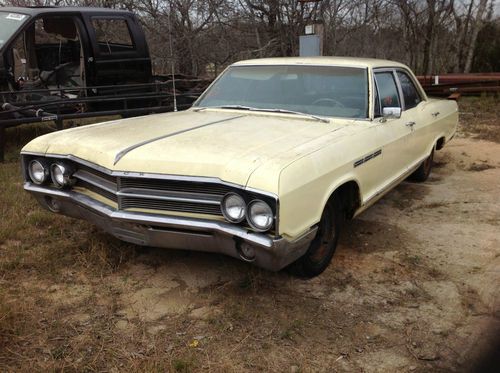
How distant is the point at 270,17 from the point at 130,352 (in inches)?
499

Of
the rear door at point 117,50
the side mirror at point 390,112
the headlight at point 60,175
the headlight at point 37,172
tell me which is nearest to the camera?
the headlight at point 60,175

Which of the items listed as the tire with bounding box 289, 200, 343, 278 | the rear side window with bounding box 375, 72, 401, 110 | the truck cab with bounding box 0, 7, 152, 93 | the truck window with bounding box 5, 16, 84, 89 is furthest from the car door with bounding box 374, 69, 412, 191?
the truck window with bounding box 5, 16, 84, 89

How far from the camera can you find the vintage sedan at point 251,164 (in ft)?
9.75

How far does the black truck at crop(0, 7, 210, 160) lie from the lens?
23.8 feet

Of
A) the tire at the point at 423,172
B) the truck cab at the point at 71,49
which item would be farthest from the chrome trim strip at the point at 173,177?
the truck cab at the point at 71,49

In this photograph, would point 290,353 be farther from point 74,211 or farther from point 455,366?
point 74,211

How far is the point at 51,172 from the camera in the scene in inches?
147

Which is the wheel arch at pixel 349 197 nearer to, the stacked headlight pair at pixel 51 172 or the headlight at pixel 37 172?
the stacked headlight pair at pixel 51 172

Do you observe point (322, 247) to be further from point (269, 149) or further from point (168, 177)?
point (168, 177)

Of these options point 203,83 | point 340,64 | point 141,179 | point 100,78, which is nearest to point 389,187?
point 340,64

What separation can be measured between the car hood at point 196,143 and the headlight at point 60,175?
108 mm

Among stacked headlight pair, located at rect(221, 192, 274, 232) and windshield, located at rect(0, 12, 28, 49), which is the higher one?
windshield, located at rect(0, 12, 28, 49)

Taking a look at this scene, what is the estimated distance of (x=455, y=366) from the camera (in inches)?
108

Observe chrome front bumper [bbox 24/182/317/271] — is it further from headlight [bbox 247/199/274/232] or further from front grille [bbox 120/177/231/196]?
front grille [bbox 120/177/231/196]
